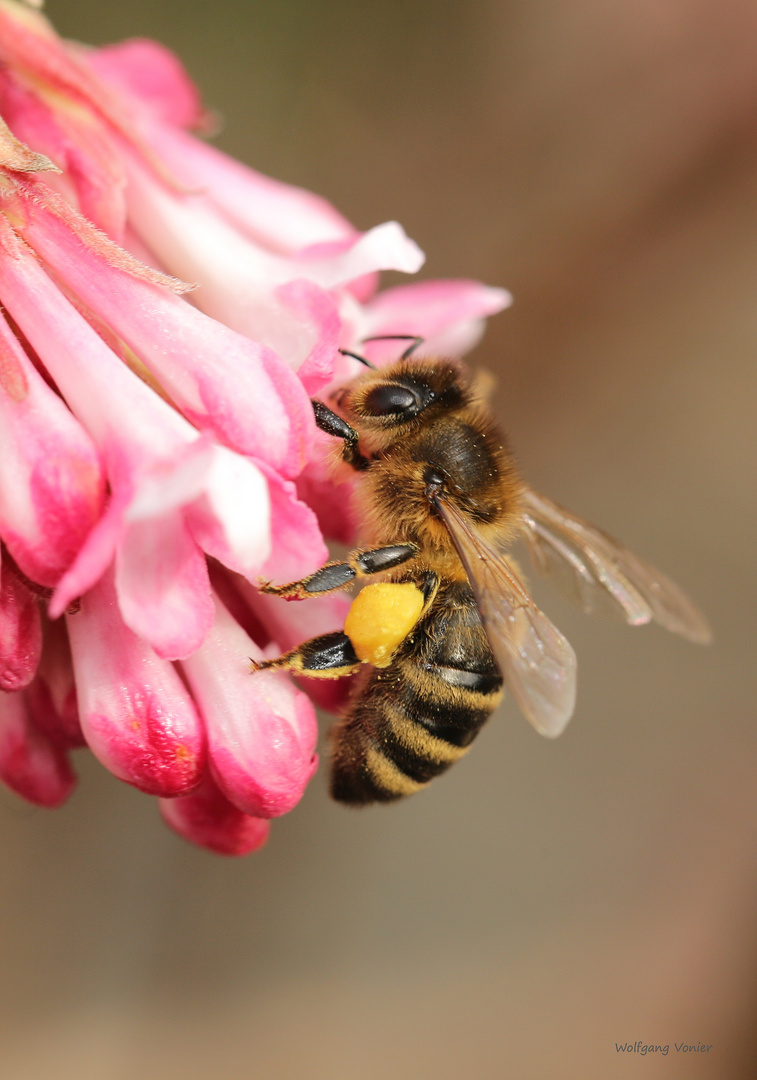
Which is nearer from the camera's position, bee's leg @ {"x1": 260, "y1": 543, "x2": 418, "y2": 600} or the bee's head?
bee's leg @ {"x1": 260, "y1": 543, "x2": 418, "y2": 600}

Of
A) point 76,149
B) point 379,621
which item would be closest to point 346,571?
point 379,621

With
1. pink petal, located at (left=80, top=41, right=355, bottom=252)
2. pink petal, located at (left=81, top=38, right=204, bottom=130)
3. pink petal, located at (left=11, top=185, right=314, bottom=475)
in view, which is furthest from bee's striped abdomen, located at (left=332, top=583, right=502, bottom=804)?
pink petal, located at (left=81, top=38, right=204, bottom=130)

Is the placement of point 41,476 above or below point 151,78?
below

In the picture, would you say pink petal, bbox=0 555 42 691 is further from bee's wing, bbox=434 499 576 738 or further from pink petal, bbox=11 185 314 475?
bee's wing, bbox=434 499 576 738

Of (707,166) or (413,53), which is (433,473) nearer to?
(707,166)

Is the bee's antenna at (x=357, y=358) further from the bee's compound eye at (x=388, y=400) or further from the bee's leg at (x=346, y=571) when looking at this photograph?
the bee's leg at (x=346, y=571)

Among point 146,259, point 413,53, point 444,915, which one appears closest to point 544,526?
point 146,259

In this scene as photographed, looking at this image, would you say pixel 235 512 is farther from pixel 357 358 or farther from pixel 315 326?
pixel 357 358
